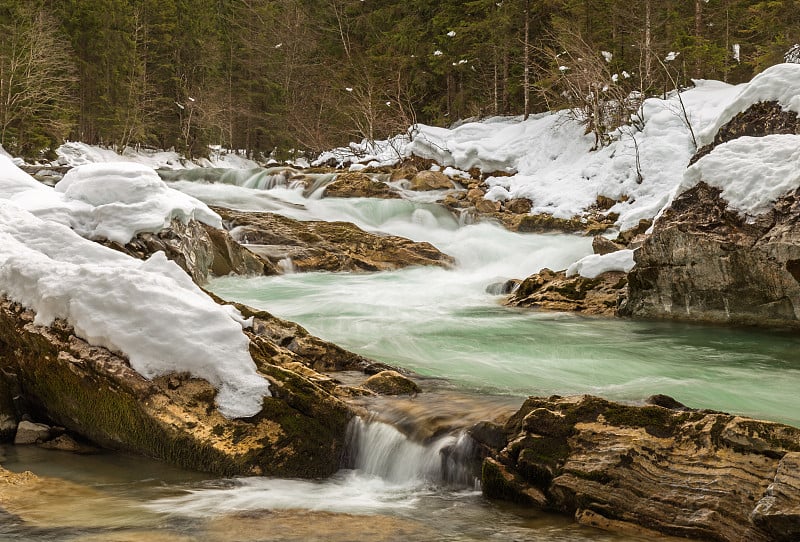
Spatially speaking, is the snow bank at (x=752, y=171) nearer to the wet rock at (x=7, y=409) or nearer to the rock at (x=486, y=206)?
the wet rock at (x=7, y=409)

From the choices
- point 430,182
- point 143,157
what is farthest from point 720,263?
point 143,157

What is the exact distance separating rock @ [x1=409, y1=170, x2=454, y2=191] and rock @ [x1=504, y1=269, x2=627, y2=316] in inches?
416

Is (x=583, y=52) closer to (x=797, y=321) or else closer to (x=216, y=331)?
(x=797, y=321)

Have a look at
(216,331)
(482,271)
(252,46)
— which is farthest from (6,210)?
(252,46)

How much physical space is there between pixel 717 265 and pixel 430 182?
44.1ft

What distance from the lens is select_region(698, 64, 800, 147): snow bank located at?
9039 mm

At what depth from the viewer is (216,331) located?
437cm

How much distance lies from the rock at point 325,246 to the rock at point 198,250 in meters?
0.70

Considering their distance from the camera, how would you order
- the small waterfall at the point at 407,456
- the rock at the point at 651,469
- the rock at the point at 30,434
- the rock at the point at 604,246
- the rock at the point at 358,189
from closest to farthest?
1. the rock at the point at 651,469
2. the small waterfall at the point at 407,456
3. the rock at the point at 30,434
4. the rock at the point at 604,246
5. the rock at the point at 358,189

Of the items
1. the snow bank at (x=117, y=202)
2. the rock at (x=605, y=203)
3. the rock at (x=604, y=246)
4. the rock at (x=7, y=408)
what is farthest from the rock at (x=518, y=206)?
the rock at (x=7, y=408)

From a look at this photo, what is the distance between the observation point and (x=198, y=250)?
414 inches

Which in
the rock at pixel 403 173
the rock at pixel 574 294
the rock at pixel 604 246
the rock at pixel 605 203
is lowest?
the rock at pixel 574 294

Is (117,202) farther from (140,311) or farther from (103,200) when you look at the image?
(140,311)

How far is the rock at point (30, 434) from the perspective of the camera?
13.8 feet
